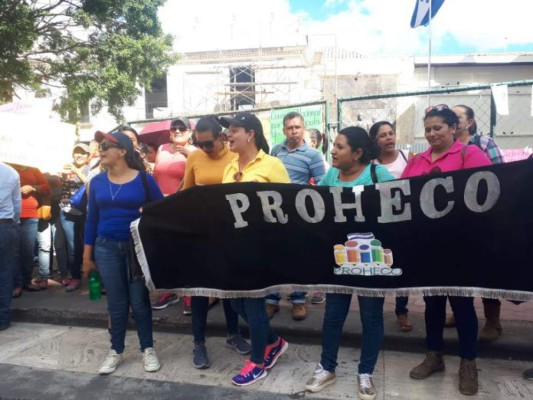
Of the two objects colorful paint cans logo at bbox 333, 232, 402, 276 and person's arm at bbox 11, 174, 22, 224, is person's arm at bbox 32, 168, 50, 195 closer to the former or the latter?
person's arm at bbox 11, 174, 22, 224

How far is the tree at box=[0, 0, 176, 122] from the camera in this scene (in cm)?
1387

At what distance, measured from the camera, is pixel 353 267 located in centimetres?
345

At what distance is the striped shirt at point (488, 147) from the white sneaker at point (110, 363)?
341cm

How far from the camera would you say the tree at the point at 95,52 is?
13.9 metres

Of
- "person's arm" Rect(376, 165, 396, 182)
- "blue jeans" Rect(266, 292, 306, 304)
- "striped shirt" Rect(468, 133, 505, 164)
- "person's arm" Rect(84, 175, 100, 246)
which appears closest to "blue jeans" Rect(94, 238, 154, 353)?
"person's arm" Rect(84, 175, 100, 246)

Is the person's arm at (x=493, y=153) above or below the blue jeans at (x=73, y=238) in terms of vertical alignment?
above

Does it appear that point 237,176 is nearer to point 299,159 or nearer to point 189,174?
point 189,174

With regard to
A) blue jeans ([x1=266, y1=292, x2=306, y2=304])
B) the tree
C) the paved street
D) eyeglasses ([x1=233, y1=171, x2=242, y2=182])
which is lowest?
the paved street

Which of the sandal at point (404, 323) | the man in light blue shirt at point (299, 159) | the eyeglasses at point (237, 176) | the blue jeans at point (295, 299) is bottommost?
the sandal at point (404, 323)

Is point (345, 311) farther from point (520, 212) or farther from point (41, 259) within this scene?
point (41, 259)

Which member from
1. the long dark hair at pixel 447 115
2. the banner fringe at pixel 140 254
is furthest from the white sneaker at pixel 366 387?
the long dark hair at pixel 447 115

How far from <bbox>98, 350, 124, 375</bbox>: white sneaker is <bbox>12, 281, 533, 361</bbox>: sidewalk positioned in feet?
2.84

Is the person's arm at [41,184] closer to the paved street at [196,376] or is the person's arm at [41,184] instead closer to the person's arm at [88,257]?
the paved street at [196,376]

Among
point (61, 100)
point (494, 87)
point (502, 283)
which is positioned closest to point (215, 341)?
point (502, 283)
